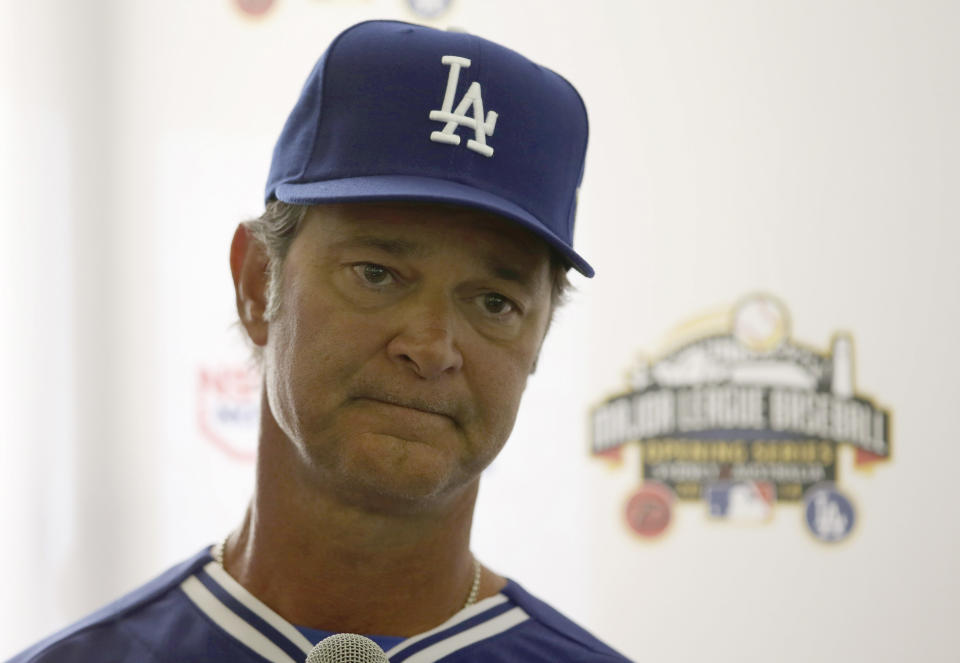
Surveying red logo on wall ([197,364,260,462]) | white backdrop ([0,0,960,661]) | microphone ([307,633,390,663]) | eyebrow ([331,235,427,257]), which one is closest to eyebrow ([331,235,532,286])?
eyebrow ([331,235,427,257])

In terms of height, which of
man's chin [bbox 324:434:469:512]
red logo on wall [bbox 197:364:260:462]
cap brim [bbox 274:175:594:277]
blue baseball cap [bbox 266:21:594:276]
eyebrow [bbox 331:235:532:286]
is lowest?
red logo on wall [bbox 197:364:260:462]

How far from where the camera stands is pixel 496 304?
0.94 m

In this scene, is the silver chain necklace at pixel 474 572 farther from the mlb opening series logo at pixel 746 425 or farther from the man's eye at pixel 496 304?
the mlb opening series logo at pixel 746 425

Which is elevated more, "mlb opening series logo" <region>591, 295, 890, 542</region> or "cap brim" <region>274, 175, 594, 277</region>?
"cap brim" <region>274, 175, 594, 277</region>

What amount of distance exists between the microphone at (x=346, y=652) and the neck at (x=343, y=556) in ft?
0.59

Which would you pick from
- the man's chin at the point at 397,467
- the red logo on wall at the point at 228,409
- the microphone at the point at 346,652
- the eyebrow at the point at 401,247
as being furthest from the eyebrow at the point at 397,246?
the red logo on wall at the point at 228,409

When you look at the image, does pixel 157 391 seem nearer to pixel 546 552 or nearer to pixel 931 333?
pixel 546 552

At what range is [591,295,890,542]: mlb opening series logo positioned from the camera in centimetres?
175

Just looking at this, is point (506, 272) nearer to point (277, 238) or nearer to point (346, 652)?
point (277, 238)

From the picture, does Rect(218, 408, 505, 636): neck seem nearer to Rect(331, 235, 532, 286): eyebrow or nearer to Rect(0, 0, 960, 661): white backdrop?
Rect(331, 235, 532, 286): eyebrow

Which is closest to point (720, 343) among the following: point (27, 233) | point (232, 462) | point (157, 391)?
point (232, 462)

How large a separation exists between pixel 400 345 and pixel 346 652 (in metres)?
0.24

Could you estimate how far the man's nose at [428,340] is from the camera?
86 cm

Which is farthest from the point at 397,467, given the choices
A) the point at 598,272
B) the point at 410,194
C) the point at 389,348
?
the point at 598,272
